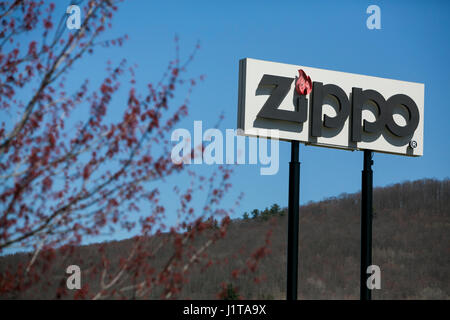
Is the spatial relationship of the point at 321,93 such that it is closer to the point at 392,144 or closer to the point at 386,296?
the point at 392,144

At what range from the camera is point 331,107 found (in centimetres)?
1012

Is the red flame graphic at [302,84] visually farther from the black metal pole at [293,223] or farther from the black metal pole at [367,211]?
the black metal pole at [367,211]

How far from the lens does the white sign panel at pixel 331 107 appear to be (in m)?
9.41

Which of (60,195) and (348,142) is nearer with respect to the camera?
(60,195)

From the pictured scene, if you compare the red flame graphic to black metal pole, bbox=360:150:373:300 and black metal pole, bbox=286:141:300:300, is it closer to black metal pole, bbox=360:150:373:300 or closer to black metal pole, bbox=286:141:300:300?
black metal pole, bbox=286:141:300:300

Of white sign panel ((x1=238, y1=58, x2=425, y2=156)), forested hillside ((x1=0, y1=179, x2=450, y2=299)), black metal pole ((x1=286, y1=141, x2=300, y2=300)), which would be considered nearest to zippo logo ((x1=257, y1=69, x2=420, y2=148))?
white sign panel ((x1=238, y1=58, x2=425, y2=156))

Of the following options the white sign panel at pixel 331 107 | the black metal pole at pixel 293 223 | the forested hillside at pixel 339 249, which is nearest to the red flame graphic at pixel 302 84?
the white sign panel at pixel 331 107

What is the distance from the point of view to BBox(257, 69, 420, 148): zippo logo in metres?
9.51

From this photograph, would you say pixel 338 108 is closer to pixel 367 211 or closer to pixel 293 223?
pixel 367 211

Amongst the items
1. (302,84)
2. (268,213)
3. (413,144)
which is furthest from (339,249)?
(302,84)

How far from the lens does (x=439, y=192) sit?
36.6 meters

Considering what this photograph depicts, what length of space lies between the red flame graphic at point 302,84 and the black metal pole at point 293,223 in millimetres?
786
